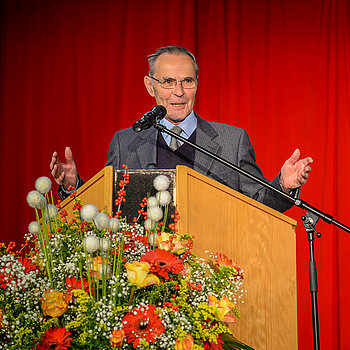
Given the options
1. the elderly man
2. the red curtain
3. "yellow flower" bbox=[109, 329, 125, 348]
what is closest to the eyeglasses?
the elderly man

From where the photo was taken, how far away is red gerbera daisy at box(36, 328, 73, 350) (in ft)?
2.99

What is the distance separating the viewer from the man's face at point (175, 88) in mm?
2150

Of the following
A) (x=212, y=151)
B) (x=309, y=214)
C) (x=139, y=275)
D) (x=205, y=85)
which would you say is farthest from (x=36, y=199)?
(x=205, y=85)

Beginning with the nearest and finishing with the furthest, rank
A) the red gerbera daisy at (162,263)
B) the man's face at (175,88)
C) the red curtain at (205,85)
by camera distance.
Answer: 1. the red gerbera daisy at (162,263)
2. the man's face at (175,88)
3. the red curtain at (205,85)

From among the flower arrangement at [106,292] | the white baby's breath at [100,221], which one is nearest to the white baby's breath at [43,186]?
the flower arrangement at [106,292]

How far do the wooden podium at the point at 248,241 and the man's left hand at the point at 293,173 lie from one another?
9.3 inches

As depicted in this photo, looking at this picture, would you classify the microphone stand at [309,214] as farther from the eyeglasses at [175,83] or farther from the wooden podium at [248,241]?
the eyeglasses at [175,83]

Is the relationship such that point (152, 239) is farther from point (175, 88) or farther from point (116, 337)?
point (175, 88)

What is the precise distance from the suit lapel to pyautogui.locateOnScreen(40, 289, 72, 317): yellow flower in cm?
113

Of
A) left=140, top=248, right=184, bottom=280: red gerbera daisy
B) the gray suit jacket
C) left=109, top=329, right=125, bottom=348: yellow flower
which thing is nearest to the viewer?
left=109, top=329, right=125, bottom=348: yellow flower

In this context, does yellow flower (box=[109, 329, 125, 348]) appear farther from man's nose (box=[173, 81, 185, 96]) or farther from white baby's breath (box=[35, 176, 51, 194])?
man's nose (box=[173, 81, 185, 96])

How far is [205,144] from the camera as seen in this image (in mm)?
2121

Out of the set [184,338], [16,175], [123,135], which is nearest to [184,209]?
[184,338]

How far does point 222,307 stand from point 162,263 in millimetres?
159
